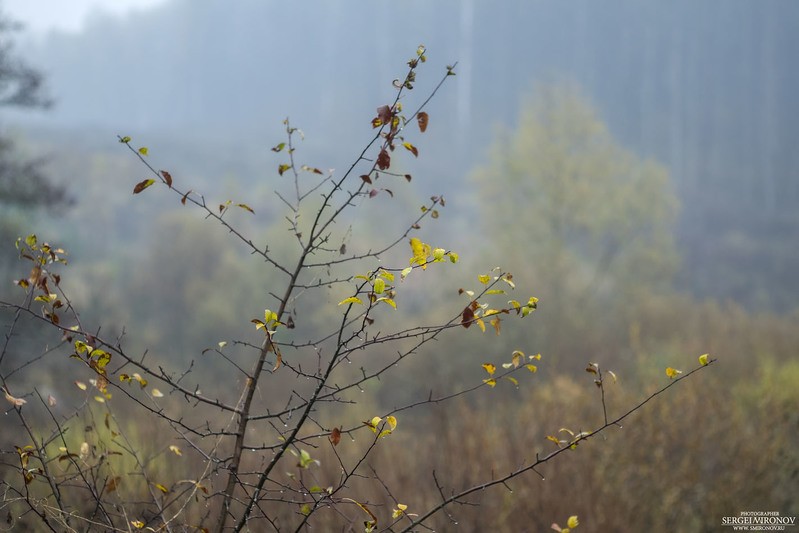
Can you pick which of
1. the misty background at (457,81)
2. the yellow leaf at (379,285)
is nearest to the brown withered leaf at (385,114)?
the yellow leaf at (379,285)

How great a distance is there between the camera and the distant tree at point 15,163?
7.75 meters

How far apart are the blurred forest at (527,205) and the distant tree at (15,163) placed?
0.15m

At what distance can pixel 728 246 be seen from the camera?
35406 millimetres

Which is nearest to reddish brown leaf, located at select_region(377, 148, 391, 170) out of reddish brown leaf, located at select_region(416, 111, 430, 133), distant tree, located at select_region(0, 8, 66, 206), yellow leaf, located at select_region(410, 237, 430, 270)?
reddish brown leaf, located at select_region(416, 111, 430, 133)

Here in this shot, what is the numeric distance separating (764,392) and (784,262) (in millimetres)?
31550

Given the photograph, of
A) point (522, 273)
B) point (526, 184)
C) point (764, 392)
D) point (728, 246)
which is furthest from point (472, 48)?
point (764, 392)

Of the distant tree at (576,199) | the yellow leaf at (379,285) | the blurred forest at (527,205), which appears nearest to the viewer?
the yellow leaf at (379,285)

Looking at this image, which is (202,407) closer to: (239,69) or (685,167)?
(685,167)

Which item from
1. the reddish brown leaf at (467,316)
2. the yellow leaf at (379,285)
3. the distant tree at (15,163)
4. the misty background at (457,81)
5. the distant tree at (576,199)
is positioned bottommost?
the yellow leaf at (379,285)

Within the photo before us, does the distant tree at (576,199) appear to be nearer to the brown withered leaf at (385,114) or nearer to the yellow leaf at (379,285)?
the brown withered leaf at (385,114)

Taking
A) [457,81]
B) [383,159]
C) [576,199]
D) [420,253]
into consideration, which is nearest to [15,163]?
[383,159]

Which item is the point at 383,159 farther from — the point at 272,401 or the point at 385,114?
the point at 272,401

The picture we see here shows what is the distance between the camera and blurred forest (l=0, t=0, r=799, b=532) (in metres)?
5.07

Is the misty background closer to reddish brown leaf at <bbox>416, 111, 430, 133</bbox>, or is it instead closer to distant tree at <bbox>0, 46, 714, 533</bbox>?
distant tree at <bbox>0, 46, 714, 533</bbox>
